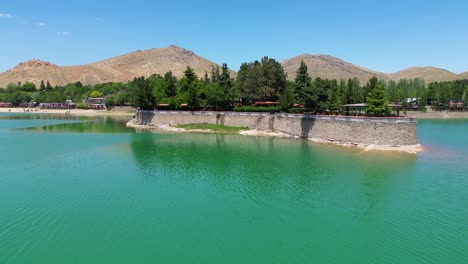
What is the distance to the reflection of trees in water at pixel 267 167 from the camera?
28.1m

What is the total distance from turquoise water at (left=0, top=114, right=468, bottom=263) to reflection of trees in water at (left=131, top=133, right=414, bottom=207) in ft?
0.40

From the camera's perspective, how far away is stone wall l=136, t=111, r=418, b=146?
46062 mm

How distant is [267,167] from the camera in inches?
1409

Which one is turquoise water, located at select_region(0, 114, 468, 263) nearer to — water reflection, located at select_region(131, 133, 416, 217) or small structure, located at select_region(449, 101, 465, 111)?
water reflection, located at select_region(131, 133, 416, 217)

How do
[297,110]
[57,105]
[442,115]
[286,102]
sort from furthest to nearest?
1. [57,105]
2. [442,115]
3. [286,102]
4. [297,110]

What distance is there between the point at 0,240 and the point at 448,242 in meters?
23.2

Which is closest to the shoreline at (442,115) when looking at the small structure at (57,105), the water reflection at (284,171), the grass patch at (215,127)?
the grass patch at (215,127)

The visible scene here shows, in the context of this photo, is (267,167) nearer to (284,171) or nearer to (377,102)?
(284,171)

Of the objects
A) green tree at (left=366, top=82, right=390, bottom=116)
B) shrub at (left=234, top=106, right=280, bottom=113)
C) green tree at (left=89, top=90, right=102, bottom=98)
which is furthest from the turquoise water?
green tree at (left=89, top=90, right=102, bottom=98)

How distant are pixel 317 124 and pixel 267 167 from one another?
2413 cm

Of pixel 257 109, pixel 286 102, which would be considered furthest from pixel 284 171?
pixel 257 109

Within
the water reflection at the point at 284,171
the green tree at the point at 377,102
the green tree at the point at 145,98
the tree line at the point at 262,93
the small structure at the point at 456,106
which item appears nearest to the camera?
the water reflection at the point at 284,171

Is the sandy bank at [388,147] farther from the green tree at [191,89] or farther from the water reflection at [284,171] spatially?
the green tree at [191,89]

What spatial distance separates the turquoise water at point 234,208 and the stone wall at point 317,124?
5489 millimetres
